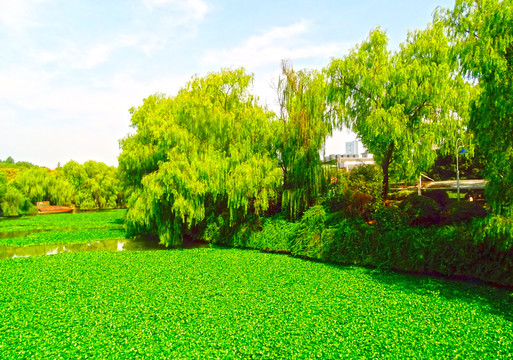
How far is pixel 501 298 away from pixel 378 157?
8.45 metres

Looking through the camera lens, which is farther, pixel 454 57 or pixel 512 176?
pixel 454 57

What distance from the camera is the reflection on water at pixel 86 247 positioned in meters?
16.8

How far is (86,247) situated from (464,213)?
57.2 ft

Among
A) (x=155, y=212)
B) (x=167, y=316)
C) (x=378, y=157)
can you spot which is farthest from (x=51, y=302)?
(x=378, y=157)

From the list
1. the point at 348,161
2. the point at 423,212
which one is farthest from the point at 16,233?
the point at 348,161

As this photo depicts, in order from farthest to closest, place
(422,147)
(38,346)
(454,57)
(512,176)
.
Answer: (422,147)
(454,57)
(512,176)
(38,346)

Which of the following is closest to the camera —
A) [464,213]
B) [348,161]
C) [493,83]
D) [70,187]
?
[493,83]

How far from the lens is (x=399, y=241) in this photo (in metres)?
11.2

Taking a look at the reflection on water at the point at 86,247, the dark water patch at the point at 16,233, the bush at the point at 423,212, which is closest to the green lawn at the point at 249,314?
the bush at the point at 423,212

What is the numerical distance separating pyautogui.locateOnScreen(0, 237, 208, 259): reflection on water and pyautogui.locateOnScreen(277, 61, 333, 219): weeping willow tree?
212 inches

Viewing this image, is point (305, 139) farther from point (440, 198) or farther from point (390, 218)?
point (440, 198)

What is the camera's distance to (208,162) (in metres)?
15.6

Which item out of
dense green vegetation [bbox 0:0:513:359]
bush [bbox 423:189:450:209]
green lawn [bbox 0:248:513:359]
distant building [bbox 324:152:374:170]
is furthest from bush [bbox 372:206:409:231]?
distant building [bbox 324:152:374:170]

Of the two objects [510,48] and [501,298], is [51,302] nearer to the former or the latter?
[501,298]
